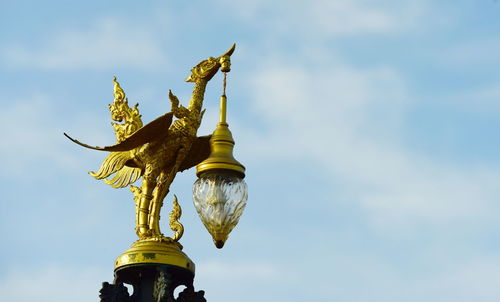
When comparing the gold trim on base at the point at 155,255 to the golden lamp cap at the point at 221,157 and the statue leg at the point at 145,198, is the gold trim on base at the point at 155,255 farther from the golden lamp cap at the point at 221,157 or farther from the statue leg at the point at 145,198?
the golden lamp cap at the point at 221,157

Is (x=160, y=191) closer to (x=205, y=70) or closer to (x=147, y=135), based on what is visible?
(x=147, y=135)

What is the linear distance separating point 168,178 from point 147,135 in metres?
0.68

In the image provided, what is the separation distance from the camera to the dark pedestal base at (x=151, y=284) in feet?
52.3

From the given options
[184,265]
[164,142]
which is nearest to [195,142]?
[164,142]

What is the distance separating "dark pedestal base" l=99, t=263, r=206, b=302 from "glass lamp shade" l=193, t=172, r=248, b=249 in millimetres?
692

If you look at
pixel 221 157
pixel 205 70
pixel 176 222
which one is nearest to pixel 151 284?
pixel 176 222

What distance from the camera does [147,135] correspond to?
1642 centimetres

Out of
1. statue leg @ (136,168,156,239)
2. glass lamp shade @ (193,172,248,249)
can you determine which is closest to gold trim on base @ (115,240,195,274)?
statue leg @ (136,168,156,239)

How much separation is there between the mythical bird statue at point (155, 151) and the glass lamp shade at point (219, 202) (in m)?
0.72

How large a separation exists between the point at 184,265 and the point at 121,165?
163 cm

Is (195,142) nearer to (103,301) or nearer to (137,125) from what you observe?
(137,125)

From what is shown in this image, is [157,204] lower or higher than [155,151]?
lower

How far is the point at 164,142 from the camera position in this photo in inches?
655

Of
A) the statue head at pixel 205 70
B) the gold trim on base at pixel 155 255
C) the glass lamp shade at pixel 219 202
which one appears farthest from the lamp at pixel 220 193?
the statue head at pixel 205 70
